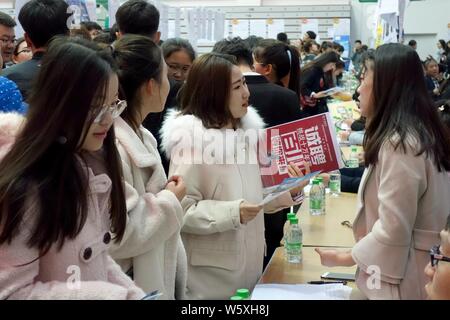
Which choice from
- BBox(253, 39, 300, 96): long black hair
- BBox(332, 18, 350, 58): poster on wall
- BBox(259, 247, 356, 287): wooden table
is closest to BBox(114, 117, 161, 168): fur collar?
BBox(259, 247, 356, 287): wooden table

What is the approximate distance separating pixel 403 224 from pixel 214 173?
86 cm

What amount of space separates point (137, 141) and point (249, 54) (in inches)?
73.0

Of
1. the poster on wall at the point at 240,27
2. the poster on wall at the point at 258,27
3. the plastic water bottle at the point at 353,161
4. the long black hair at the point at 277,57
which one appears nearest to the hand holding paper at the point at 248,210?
the long black hair at the point at 277,57

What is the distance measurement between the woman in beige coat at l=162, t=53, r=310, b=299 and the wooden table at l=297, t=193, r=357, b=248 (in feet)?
2.03

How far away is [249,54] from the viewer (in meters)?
3.70

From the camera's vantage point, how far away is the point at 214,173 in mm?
2475

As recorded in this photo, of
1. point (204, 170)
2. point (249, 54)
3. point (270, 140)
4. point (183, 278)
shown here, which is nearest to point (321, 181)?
point (249, 54)

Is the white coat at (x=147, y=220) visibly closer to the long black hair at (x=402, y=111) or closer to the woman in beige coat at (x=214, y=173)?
the woman in beige coat at (x=214, y=173)

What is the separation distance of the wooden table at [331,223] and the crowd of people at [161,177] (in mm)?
182

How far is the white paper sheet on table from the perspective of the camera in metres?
2.26

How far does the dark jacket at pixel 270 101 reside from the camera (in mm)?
3562

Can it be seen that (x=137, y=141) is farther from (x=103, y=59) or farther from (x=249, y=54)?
(x=249, y=54)

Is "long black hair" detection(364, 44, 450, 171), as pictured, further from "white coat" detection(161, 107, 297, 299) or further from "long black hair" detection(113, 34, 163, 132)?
"long black hair" detection(113, 34, 163, 132)

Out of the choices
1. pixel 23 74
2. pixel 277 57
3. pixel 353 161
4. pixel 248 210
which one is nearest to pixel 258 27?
pixel 353 161
